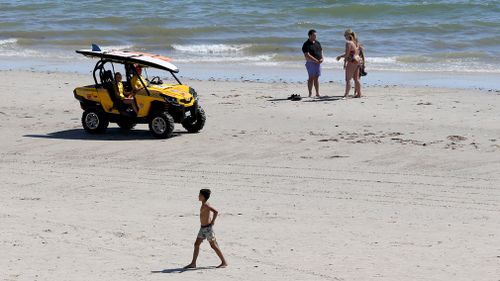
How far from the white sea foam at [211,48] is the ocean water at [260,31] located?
3 cm

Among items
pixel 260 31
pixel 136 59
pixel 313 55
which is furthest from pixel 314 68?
pixel 260 31

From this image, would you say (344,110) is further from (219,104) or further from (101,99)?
(101,99)

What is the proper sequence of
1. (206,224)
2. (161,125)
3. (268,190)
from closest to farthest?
(206,224), (268,190), (161,125)

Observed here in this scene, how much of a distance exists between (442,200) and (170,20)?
25.4 meters

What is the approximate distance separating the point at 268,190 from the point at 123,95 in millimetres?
4484

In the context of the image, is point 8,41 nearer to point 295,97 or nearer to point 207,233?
point 295,97

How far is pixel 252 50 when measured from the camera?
1241 inches

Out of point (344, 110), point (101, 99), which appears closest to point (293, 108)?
point (344, 110)

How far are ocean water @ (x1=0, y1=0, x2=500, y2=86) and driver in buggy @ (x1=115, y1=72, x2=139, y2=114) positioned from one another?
34.4 feet

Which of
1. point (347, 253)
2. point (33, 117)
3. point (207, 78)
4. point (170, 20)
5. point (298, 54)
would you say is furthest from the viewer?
point (170, 20)

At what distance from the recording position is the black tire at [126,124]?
1839 cm

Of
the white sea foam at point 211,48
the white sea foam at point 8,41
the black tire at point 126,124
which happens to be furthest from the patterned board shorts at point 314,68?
the white sea foam at point 8,41

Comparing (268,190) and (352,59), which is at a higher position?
(352,59)

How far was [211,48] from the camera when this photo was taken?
105ft
